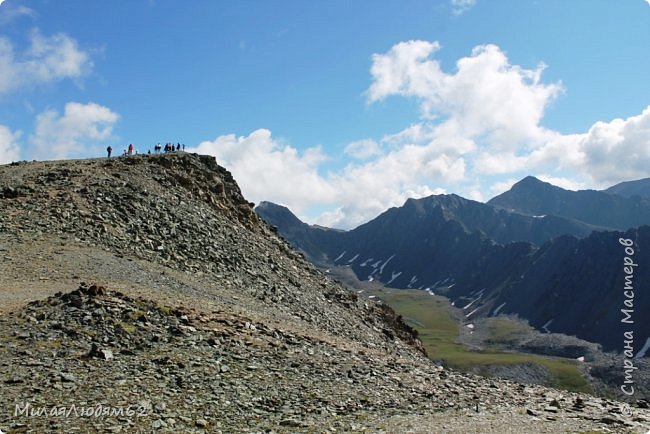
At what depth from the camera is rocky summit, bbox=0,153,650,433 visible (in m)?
19.2

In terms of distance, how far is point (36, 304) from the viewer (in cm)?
2589

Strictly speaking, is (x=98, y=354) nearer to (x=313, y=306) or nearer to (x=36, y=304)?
(x=36, y=304)

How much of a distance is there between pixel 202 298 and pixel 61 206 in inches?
707

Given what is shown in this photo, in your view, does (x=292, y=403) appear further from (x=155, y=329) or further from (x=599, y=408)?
(x=599, y=408)

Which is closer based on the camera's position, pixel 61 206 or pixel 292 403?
pixel 292 403

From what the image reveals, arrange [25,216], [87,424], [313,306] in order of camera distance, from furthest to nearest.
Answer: [313,306], [25,216], [87,424]

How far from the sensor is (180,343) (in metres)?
25.0

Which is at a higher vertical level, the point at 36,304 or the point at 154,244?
the point at 154,244

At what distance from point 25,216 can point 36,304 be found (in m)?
19.3

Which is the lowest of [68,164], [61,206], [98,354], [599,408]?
[599,408]

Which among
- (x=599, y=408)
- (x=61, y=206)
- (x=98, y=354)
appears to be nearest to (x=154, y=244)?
(x=61, y=206)

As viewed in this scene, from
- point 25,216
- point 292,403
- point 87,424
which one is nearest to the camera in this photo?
point 87,424

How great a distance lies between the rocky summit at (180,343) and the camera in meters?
19.2

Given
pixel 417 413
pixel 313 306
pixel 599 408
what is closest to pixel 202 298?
pixel 313 306
